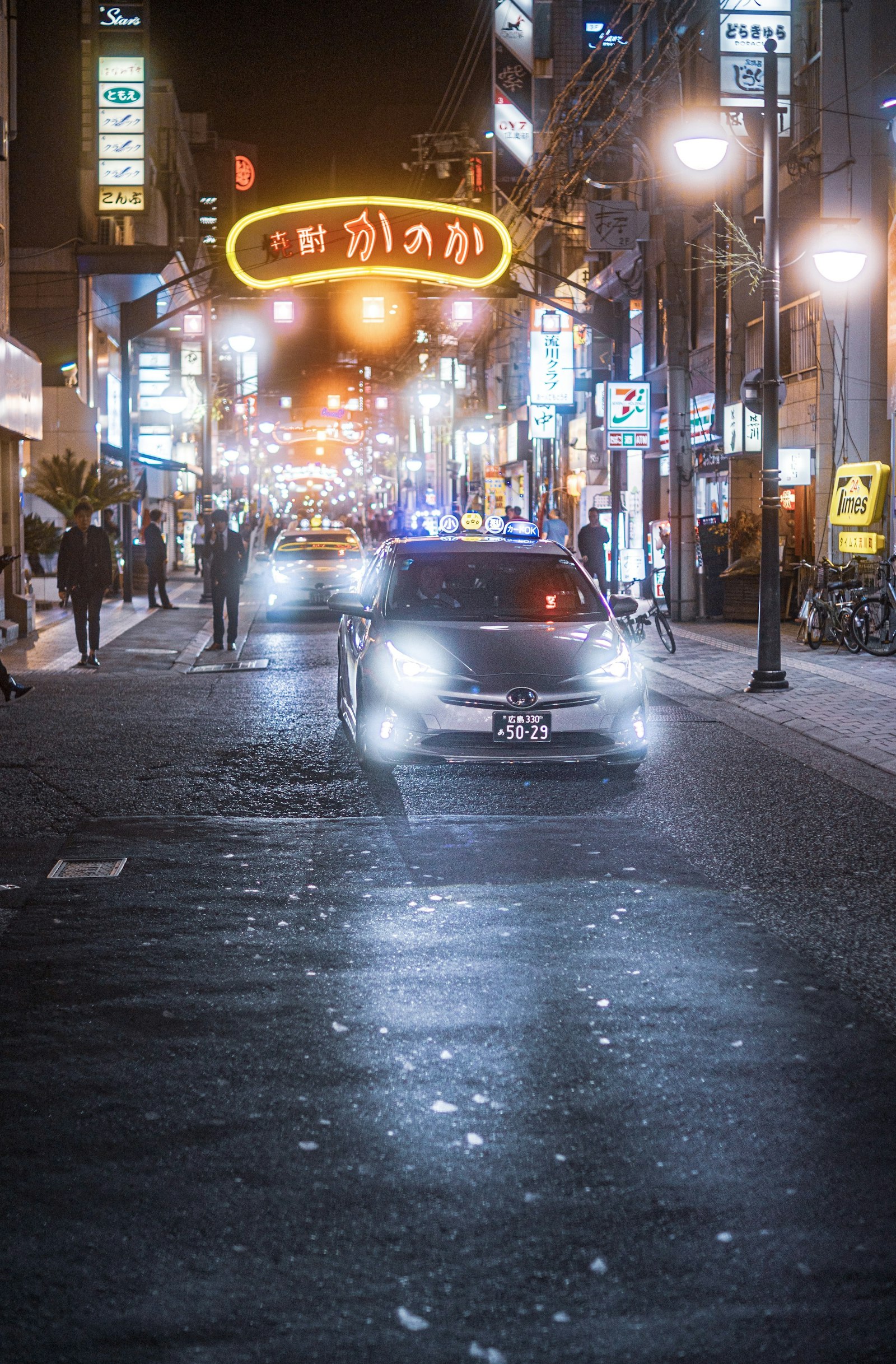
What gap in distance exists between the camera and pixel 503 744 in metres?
10.4

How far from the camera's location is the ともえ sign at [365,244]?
29.0 metres

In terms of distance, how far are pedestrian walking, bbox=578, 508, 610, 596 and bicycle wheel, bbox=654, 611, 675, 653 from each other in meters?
6.26

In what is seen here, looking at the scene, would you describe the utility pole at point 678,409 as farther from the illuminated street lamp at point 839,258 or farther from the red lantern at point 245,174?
the red lantern at point 245,174

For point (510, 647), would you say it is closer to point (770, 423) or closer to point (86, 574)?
point (770, 423)

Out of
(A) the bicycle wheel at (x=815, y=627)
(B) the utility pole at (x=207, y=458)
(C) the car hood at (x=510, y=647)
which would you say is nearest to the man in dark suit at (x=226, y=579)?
(A) the bicycle wheel at (x=815, y=627)

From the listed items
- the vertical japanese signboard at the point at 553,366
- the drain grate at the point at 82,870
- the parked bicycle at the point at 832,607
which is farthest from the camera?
the vertical japanese signboard at the point at 553,366

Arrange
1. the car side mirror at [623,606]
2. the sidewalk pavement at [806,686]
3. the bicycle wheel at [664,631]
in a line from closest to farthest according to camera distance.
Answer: the car side mirror at [623,606], the sidewalk pavement at [806,686], the bicycle wheel at [664,631]

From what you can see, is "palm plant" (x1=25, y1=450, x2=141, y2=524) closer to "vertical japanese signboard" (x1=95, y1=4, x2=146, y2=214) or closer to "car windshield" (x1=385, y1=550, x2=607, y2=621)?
"vertical japanese signboard" (x1=95, y1=4, x2=146, y2=214)

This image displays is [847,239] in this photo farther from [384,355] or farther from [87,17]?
[384,355]

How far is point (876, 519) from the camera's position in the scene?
2388 centimetres

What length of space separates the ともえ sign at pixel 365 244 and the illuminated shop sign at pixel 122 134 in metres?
12.3

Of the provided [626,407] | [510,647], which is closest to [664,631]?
[626,407]

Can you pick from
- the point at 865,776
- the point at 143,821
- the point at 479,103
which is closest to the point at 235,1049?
the point at 143,821

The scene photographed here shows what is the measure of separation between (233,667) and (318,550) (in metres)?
11.3
